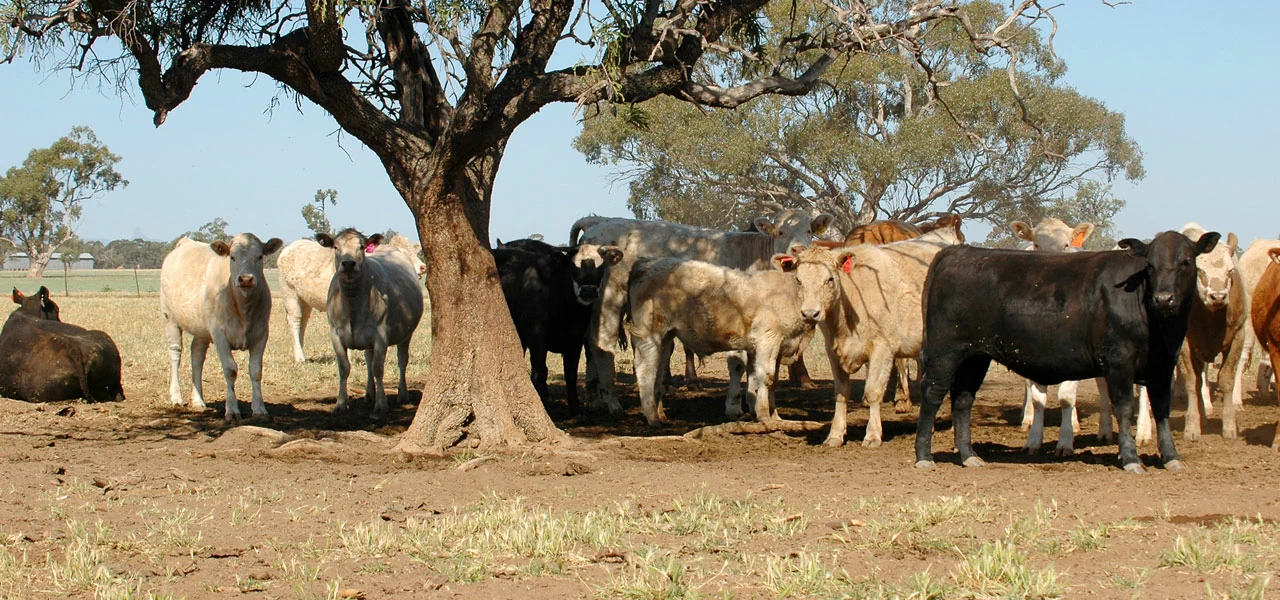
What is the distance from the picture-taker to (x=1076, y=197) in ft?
139

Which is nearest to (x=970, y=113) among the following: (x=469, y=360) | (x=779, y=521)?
(x=469, y=360)

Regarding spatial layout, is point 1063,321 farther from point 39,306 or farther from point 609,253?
point 39,306

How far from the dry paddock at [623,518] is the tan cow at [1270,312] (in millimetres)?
772

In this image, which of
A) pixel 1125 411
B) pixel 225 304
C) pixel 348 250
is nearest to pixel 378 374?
pixel 348 250

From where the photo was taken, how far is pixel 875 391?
10.3m

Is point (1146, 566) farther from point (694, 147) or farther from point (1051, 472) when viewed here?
point (694, 147)

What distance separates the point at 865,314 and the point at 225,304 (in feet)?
21.2

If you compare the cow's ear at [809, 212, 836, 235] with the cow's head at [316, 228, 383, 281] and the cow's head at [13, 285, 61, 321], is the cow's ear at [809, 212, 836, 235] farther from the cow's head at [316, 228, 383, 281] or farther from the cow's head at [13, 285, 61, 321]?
the cow's head at [13, 285, 61, 321]

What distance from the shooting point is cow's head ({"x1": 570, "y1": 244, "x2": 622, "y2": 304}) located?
40.4 ft

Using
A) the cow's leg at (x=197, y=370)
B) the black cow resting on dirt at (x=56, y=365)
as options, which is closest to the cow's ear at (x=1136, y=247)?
the cow's leg at (x=197, y=370)

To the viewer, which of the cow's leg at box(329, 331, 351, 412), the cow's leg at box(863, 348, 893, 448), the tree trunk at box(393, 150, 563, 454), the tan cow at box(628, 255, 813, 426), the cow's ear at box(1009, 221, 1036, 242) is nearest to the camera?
the tree trunk at box(393, 150, 563, 454)

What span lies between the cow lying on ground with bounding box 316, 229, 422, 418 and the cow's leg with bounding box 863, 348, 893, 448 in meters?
4.95

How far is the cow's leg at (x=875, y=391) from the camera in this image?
1023 centimetres

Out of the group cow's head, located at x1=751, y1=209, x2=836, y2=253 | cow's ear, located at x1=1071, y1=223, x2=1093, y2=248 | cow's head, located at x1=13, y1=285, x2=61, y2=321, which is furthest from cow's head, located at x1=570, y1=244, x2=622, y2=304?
cow's head, located at x1=13, y1=285, x2=61, y2=321
